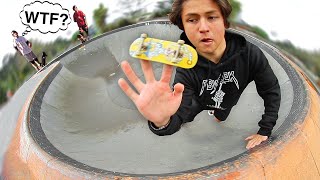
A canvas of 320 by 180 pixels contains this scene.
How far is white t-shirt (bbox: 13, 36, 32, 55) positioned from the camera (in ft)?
23.3

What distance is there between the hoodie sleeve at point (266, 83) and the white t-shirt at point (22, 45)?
605 cm

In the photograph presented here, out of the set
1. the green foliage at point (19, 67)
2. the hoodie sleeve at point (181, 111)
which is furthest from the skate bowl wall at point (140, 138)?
the green foliage at point (19, 67)

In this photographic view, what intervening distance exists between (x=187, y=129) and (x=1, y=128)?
9.62ft

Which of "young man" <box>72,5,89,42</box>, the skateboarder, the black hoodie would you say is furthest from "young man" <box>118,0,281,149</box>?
"young man" <box>72,5,89,42</box>

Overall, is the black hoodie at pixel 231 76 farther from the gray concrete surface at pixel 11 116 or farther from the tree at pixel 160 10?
the tree at pixel 160 10

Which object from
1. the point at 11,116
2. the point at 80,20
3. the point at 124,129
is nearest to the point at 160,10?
the point at 80,20

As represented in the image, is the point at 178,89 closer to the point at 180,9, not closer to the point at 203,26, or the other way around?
the point at 203,26

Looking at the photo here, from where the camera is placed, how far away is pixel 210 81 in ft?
8.00

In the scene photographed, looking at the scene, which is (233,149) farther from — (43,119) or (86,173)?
(43,119)

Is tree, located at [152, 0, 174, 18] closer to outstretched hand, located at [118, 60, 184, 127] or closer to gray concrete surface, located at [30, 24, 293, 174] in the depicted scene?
gray concrete surface, located at [30, 24, 293, 174]

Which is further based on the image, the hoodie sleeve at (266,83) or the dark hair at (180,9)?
the hoodie sleeve at (266,83)

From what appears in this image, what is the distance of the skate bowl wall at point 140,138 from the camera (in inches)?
108

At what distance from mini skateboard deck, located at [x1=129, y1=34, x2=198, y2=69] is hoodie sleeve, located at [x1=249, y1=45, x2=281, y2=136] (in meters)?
0.86

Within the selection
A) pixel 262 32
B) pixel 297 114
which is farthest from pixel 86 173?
pixel 262 32
